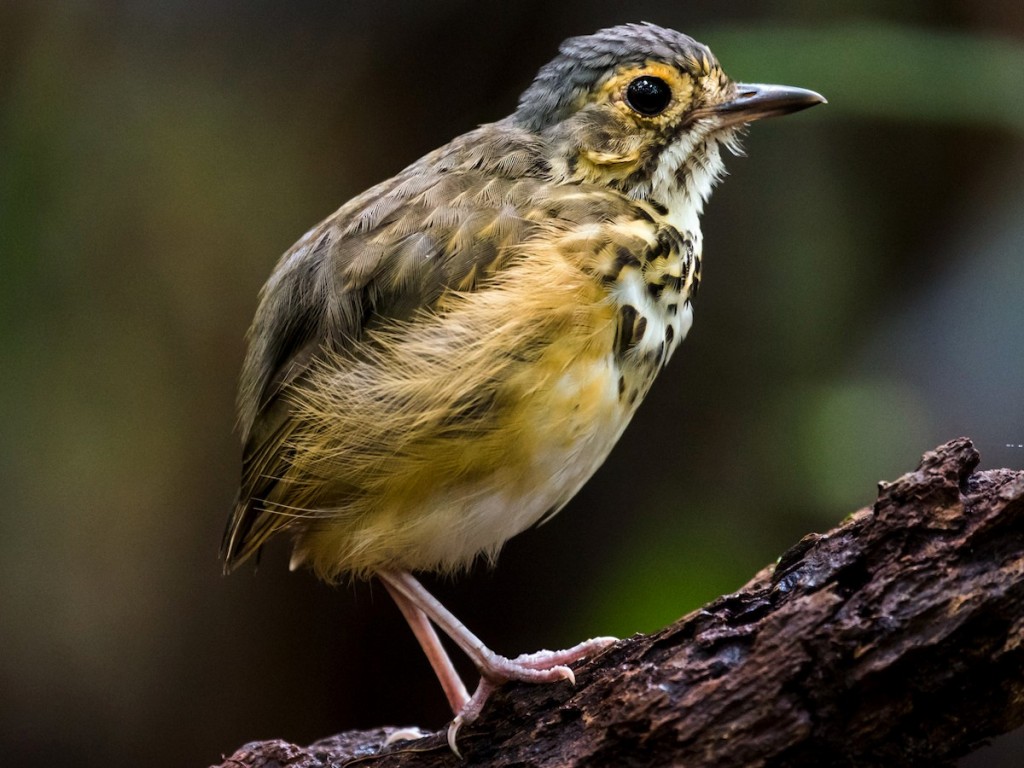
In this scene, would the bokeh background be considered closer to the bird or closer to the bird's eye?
the bird

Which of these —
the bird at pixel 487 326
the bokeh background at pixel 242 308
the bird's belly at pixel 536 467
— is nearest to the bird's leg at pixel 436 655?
the bird at pixel 487 326

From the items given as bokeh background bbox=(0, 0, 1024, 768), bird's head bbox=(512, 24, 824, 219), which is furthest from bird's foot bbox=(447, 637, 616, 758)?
bokeh background bbox=(0, 0, 1024, 768)

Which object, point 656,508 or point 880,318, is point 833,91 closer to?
point 880,318

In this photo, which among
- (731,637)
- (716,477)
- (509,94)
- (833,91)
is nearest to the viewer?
(731,637)

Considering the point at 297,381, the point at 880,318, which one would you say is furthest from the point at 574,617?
the point at 297,381

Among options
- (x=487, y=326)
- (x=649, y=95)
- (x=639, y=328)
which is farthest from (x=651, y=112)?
(x=487, y=326)

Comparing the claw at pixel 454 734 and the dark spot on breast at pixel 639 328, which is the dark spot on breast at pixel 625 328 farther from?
the claw at pixel 454 734
